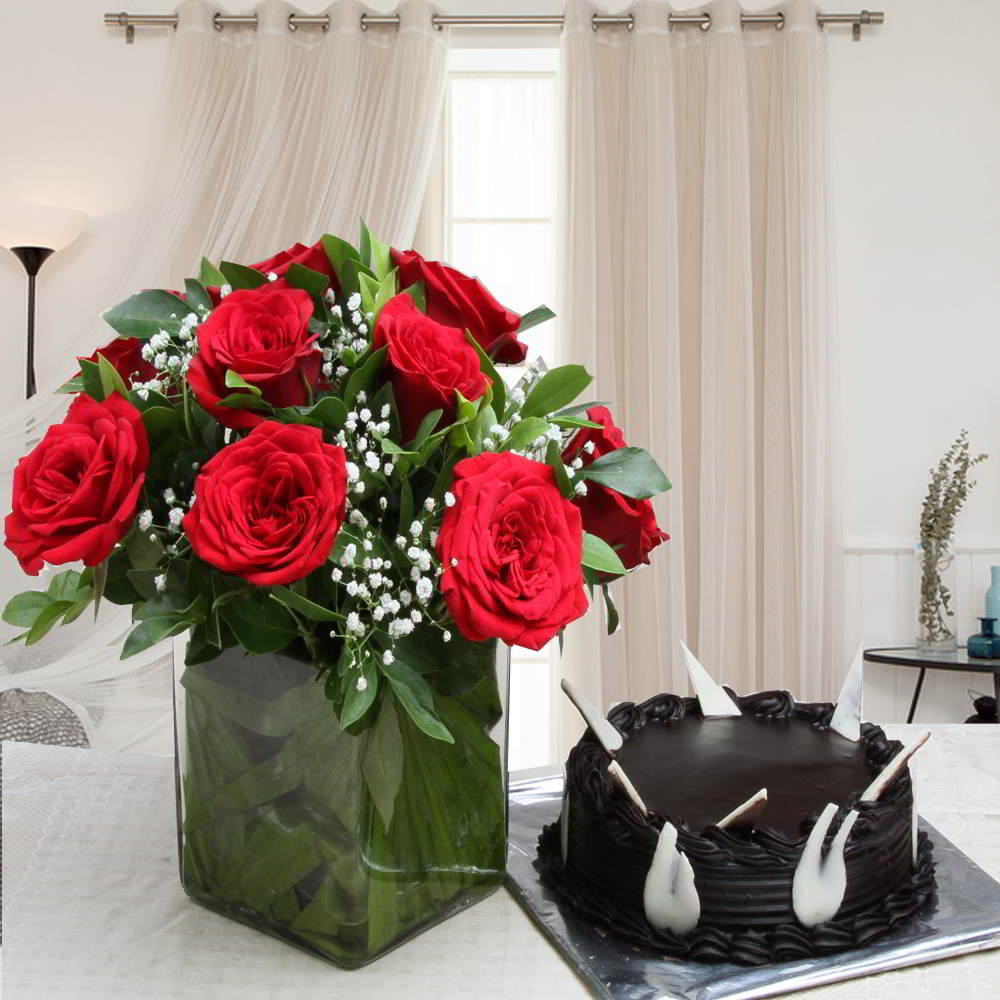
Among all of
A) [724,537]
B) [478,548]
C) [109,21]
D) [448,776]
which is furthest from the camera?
[109,21]

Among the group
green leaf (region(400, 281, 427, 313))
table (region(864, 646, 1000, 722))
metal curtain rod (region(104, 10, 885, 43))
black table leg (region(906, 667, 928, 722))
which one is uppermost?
metal curtain rod (region(104, 10, 885, 43))

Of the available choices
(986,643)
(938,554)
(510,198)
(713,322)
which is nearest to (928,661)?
(986,643)

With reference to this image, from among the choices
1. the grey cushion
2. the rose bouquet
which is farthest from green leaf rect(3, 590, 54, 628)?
the grey cushion

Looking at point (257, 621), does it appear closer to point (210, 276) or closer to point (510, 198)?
point (210, 276)

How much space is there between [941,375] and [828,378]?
44 cm

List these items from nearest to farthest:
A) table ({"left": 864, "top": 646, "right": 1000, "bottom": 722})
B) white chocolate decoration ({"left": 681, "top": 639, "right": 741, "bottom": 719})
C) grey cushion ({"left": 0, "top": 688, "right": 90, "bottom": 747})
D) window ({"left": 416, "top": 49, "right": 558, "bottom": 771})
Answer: white chocolate decoration ({"left": 681, "top": 639, "right": 741, "bottom": 719}) < grey cushion ({"left": 0, "top": 688, "right": 90, "bottom": 747}) < table ({"left": 864, "top": 646, "right": 1000, "bottom": 722}) < window ({"left": 416, "top": 49, "right": 558, "bottom": 771})

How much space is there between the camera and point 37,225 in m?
2.91

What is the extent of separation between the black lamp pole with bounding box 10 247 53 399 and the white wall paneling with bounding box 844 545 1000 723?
8.00ft

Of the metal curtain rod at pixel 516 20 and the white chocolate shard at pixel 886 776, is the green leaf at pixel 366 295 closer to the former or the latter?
the white chocolate shard at pixel 886 776

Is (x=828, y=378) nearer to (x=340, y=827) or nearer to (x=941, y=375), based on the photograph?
(x=941, y=375)

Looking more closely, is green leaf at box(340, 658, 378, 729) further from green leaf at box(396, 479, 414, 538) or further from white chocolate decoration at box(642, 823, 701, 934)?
white chocolate decoration at box(642, 823, 701, 934)

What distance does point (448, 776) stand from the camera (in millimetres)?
693

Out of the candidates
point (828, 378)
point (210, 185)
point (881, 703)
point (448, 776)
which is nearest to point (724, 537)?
point (828, 378)

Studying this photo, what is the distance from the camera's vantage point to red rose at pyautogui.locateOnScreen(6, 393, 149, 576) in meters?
0.57
